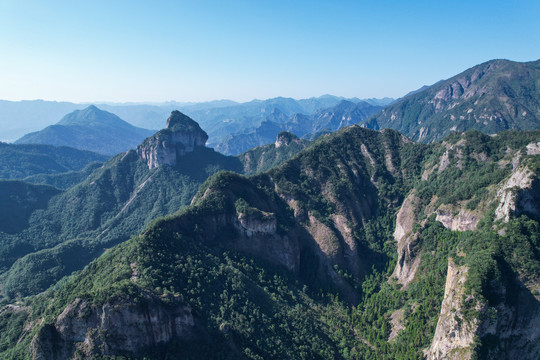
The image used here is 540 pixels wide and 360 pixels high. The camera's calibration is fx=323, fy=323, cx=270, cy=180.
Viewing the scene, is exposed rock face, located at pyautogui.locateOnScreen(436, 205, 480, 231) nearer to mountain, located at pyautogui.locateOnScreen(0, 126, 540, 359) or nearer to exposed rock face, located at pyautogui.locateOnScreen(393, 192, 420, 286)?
mountain, located at pyautogui.locateOnScreen(0, 126, 540, 359)

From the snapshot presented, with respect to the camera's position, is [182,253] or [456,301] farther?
[182,253]

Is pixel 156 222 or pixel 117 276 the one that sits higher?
pixel 156 222

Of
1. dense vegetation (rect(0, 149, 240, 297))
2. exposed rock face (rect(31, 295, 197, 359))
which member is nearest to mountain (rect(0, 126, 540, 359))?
exposed rock face (rect(31, 295, 197, 359))

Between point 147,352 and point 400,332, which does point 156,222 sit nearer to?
point 147,352

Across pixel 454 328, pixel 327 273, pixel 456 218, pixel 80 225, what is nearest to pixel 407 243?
pixel 456 218

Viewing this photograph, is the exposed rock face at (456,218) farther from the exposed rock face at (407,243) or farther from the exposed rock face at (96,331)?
the exposed rock face at (96,331)

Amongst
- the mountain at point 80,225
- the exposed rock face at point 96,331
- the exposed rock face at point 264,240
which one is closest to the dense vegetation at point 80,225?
the mountain at point 80,225

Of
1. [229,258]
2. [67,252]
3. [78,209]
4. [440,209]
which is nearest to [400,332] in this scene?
[440,209]
